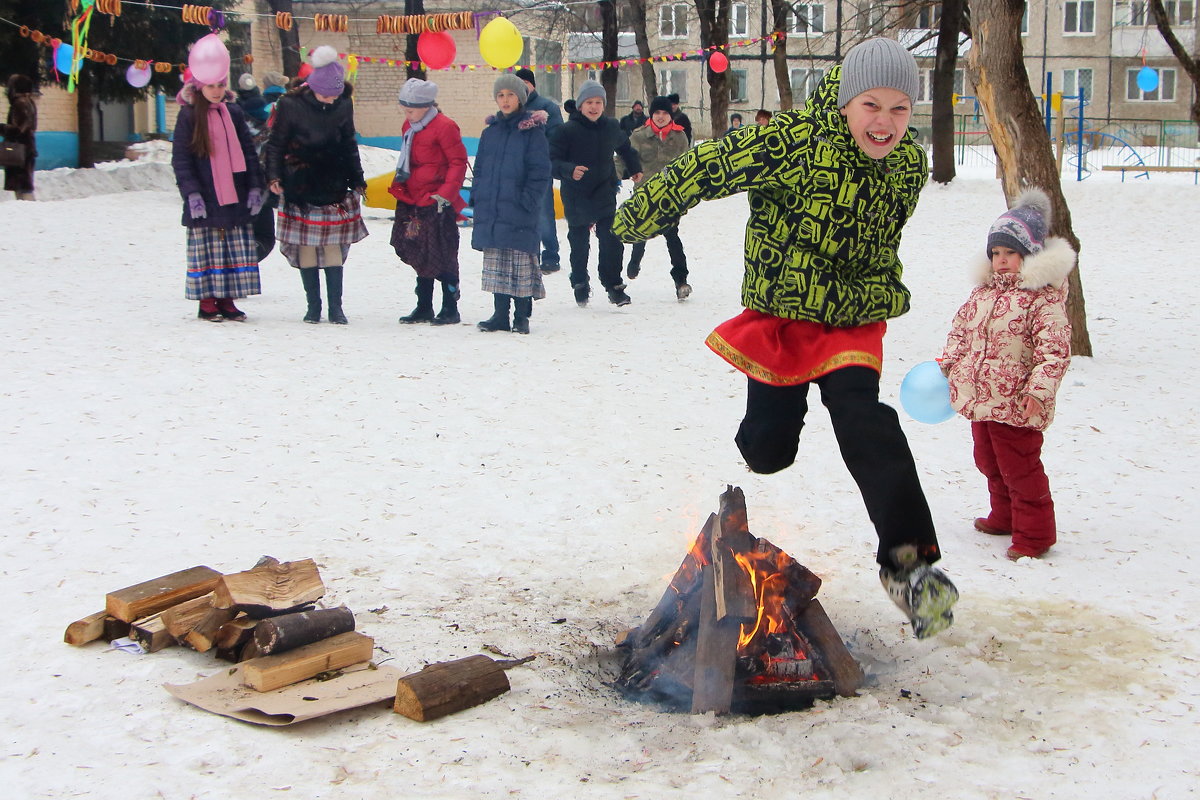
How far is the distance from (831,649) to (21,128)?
17.3 metres

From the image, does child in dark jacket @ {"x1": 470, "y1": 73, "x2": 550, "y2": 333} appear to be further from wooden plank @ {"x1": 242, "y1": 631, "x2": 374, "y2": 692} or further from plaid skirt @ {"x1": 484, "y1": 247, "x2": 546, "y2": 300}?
wooden plank @ {"x1": 242, "y1": 631, "x2": 374, "y2": 692}

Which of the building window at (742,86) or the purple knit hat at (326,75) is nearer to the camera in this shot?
the purple knit hat at (326,75)

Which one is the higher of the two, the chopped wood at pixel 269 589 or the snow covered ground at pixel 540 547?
the chopped wood at pixel 269 589

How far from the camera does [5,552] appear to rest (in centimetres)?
451

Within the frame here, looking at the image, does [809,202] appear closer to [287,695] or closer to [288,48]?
[287,695]

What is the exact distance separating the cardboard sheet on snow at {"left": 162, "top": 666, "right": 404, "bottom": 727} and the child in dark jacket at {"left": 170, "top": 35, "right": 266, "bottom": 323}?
6.13 meters

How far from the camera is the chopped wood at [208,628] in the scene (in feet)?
12.1

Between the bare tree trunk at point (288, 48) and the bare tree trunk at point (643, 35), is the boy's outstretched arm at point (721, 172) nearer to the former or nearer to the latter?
the bare tree trunk at point (288, 48)

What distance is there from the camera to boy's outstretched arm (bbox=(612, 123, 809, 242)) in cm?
360

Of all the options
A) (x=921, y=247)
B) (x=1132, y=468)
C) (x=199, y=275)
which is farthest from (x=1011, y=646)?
(x=921, y=247)

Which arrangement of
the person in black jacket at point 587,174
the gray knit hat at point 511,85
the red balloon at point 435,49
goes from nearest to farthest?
1. the gray knit hat at point 511,85
2. the person in black jacket at point 587,174
3. the red balloon at point 435,49

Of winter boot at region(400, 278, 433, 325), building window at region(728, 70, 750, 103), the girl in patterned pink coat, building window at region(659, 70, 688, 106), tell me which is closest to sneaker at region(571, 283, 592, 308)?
winter boot at region(400, 278, 433, 325)

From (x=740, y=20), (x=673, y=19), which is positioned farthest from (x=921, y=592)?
(x=740, y=20)

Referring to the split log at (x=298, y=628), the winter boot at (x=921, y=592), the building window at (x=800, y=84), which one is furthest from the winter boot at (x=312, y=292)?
the building window at (x=800, y=84)
